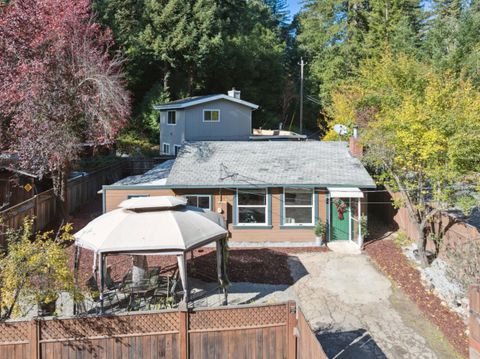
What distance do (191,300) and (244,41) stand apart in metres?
34.8

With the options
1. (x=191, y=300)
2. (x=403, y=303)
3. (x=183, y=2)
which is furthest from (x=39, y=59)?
(x=183, y=2)

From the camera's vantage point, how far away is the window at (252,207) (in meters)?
16.2

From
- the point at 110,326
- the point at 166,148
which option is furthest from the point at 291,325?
the point at 166,148

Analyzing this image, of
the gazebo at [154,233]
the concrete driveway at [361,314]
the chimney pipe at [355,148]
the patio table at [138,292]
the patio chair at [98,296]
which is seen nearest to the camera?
the concrete driveway at [361,314]

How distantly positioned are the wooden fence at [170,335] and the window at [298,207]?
9.11 meters

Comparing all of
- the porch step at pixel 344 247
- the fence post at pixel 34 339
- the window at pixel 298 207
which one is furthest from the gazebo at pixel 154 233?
the porch step at pixel 344 247

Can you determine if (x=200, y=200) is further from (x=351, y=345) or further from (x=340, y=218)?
(x=351, y=345)

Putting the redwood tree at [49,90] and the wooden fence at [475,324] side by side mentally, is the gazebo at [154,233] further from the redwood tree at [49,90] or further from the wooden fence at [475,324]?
the redwood tree at [49,90]

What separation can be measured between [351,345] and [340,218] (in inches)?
313

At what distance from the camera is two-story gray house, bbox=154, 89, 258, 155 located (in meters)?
29.8

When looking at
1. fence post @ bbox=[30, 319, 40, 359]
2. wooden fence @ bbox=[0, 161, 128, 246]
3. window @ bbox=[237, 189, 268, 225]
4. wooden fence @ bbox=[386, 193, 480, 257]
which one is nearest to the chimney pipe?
wooden fence @ bbox=[386, 193, 480, 257]

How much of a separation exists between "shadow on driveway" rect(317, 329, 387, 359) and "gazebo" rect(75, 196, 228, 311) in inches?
116

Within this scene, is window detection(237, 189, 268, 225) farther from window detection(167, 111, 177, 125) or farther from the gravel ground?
window detection(167, 111, 177, 125)

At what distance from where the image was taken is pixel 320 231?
15.8 metres
